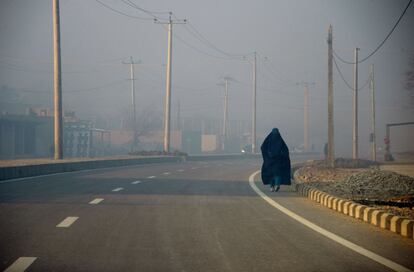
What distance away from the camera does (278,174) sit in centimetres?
2125

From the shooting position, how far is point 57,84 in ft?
127

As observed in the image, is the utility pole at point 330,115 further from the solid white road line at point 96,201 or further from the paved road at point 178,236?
the solid white road line at point 96,201

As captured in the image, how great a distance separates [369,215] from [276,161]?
312 inches

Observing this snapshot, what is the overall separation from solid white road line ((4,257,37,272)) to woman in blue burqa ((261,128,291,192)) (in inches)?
532

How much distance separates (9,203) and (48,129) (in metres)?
72.6

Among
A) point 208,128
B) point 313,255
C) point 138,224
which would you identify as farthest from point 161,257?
point 208,128

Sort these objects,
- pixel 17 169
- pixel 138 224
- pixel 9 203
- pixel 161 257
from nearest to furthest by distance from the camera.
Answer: pixel 161 257
pixel 138 224
pixel 9 203
pixel 17 169

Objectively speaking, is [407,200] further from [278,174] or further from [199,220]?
[199,220]

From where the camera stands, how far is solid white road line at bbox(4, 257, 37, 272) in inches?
303

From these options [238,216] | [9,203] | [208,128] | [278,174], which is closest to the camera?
[238,216]

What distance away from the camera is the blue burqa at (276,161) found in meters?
21.3

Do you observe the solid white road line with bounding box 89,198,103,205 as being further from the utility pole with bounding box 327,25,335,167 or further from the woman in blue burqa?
the utility pole with bounding box 327,25,335,167

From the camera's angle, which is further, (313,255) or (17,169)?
(17,169)

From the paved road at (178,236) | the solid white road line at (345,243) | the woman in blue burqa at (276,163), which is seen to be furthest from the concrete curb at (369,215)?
the woman in blue burqa at (276,163)
